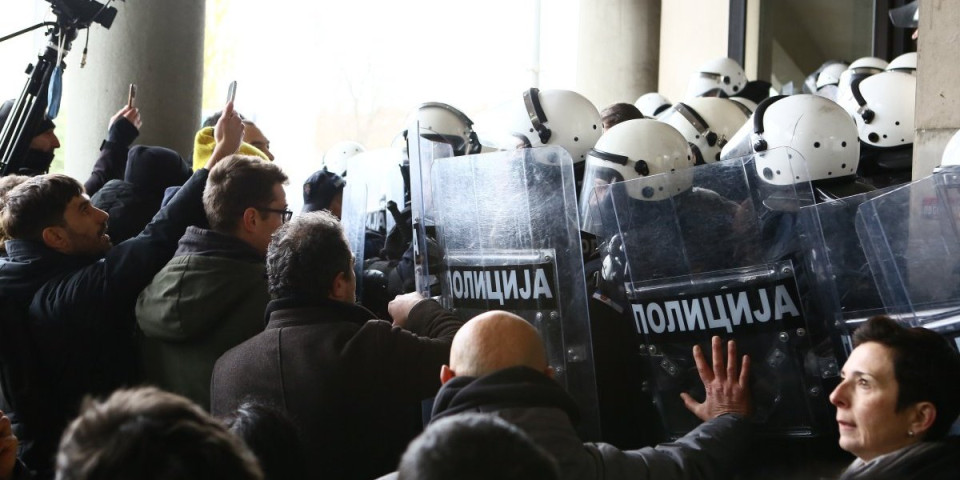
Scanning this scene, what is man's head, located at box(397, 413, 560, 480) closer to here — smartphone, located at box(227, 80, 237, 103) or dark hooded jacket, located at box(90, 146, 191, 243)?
smartphone, located at box(227, 80, 237, 103)

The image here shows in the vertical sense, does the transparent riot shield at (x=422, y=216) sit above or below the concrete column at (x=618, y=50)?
below

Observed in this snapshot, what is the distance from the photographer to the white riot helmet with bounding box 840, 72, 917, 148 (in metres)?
4.79

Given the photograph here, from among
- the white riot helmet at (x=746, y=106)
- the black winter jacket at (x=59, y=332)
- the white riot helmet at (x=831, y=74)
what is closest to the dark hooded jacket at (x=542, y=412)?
the black winter jacket at (x=59, y=332)

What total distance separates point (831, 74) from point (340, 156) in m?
3.71

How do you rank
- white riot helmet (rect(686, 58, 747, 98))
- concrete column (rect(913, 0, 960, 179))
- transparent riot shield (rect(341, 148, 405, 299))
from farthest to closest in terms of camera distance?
1. white riot helmet (rect(686, 58, 747, 98))
2. transparent riot shield (rect(341, 148, 405, 299))
3. concrete column (rect(913, 0, 960, 179))

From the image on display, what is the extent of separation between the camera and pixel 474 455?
4.17ft

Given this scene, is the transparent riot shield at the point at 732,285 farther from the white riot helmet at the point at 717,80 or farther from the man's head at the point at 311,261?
the white riot helmet at the point at 717,80

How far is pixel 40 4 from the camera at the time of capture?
28.6 feet

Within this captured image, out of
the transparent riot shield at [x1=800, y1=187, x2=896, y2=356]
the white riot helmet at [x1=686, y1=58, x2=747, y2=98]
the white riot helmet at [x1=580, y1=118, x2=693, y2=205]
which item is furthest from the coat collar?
the white riot helmet at [x1=686, y1=58, x2=747, y2=98]

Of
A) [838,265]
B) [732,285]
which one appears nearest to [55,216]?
[732,285]

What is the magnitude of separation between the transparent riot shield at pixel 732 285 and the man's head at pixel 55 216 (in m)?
1.70

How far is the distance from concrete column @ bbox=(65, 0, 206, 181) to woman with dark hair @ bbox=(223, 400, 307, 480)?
434 cm

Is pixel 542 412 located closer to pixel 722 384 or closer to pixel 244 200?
pixel 722 384

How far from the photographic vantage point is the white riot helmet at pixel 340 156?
670cm
